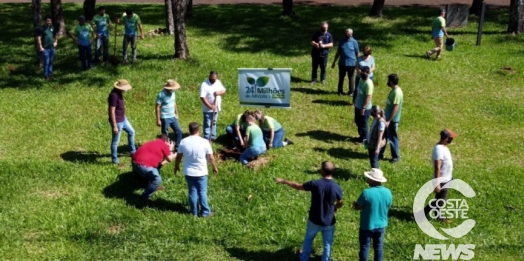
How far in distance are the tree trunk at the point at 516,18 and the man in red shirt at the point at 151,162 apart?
17421 mm

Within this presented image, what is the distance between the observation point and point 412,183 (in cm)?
1169

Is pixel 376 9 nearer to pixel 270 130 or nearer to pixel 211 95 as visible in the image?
pixel 270 130

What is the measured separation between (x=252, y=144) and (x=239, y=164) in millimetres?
539

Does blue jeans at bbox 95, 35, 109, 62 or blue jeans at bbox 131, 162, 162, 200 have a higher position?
blue jeans at bbox 95, 35, 109, 62

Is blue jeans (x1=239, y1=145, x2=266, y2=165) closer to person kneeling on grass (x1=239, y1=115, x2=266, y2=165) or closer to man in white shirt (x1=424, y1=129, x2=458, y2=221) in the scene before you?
person kneeling on grass (x1=239, y1=115, x2=266, y2=165)

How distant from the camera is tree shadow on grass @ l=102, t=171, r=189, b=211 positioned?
34.8ft

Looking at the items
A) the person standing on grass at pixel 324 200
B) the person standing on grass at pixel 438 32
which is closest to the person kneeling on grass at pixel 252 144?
the person standing on grass at pixel 324 200

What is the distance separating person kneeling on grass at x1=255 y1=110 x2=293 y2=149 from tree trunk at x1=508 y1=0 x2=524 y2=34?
46.1ft

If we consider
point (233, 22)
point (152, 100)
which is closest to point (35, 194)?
point (152, 100)

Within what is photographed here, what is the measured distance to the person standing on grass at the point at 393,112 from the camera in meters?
12.2

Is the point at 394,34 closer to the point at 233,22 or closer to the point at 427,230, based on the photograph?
the point at 233,22

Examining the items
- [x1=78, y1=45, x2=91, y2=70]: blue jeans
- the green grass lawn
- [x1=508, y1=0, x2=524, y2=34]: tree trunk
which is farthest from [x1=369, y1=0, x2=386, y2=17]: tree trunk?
[x1=78, y1=45, x2=91, y2=70]: blue jeans

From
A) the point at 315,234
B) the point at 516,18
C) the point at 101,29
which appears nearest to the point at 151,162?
the point at 315,234

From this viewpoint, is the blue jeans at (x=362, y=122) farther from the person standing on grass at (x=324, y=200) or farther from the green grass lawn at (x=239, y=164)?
the person standing on grass at (x=324, y=200)
